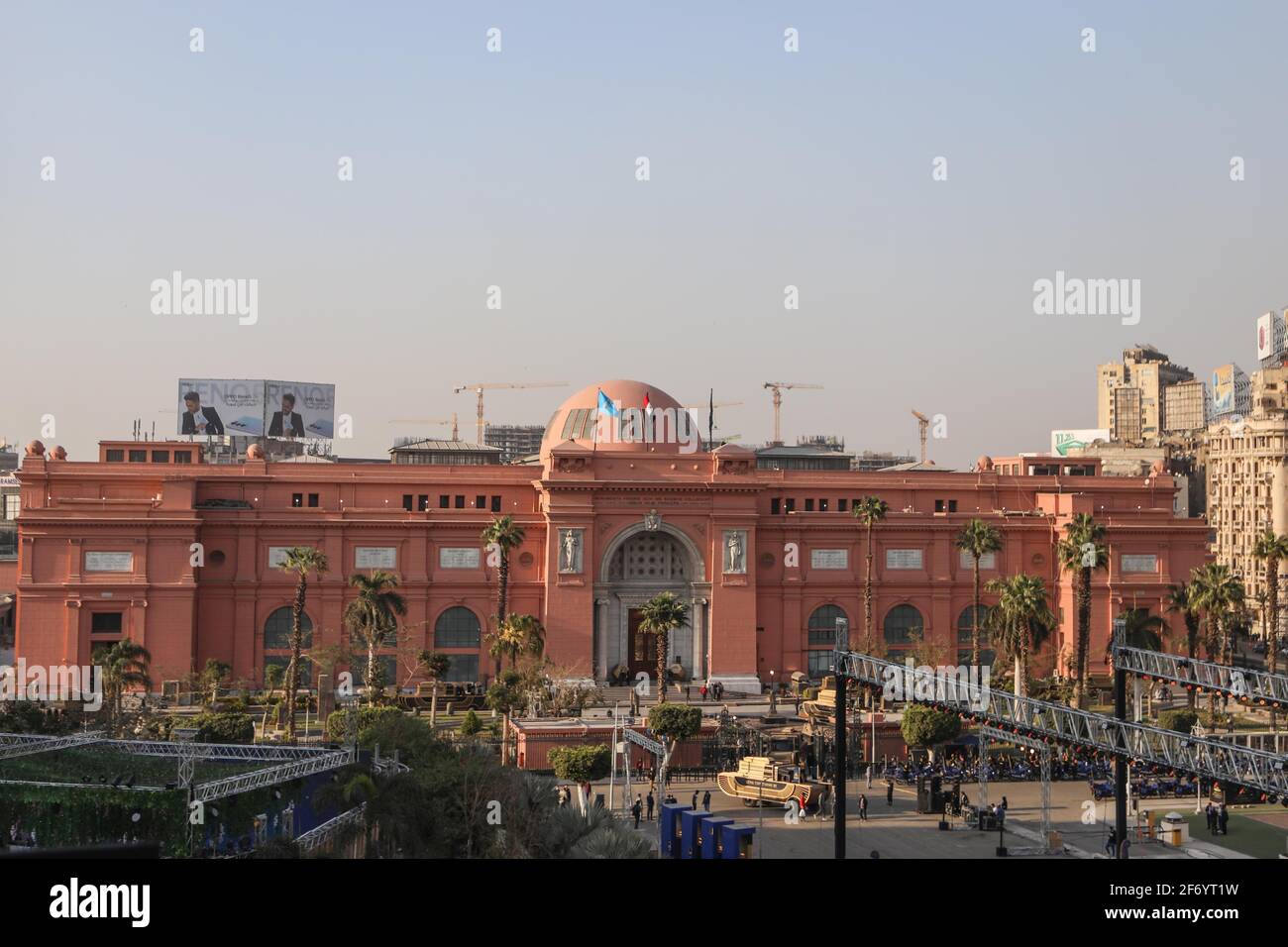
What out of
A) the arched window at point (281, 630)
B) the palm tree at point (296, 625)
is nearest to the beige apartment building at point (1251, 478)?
the arched window at point (281, 630)

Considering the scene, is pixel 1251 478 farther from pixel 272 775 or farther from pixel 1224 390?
pixel 272 775

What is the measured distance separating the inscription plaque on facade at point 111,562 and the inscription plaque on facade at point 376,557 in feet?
41.3

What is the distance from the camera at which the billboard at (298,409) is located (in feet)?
360

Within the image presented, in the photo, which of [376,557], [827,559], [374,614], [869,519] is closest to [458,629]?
[376,557]

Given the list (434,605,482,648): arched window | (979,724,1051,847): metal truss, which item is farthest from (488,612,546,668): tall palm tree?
(979,724,1051,847): metal truss

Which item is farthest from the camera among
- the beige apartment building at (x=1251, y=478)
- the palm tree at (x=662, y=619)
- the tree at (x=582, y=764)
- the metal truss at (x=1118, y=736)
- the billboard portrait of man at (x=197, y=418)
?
the beige apartment building at (x=1251, y=478)

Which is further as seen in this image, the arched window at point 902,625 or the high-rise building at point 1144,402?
the high-rise building at point 1144,402

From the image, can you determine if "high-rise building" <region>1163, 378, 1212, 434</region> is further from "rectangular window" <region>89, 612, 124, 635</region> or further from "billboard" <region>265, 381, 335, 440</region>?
"rectangular window" <region>89, 612, 124, 635</region>

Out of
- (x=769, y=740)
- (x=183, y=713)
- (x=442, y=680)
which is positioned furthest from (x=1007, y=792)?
(x=183, y=713)

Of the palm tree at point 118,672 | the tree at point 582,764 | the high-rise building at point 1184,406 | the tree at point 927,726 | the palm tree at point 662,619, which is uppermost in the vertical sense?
the high-rise building at point 1184,406
